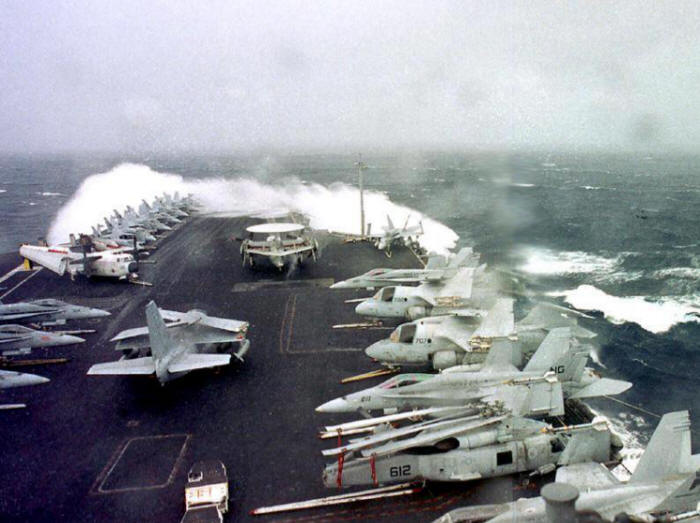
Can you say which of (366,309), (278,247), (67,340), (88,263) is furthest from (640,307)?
(88,263)

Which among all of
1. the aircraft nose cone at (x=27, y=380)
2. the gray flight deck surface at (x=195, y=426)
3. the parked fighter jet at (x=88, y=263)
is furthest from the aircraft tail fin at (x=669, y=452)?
the parked fighter jet at (x=88, y=263)

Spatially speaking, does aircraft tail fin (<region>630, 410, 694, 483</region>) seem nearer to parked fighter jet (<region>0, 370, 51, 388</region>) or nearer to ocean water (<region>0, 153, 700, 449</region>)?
ocean water (<region>0, 153, 700, 449</region>)

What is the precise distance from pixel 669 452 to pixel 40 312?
2848 cm

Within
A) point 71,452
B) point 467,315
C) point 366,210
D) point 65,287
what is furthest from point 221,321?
point 366,210

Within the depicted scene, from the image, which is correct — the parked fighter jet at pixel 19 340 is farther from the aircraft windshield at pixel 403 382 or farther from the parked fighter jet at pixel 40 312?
the aircraft windshield at pixel 403 382

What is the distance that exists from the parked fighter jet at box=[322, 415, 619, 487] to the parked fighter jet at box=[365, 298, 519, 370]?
556cm

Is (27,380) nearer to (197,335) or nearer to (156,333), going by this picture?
(156,333)

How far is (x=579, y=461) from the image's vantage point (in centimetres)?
1625

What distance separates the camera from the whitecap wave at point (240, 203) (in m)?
74.9

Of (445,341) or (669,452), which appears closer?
(669,452)

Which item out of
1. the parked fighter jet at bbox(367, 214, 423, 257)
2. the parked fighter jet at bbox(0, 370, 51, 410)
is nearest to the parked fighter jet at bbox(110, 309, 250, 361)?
the parked fighter jet at bbox(0, 370, 51, 410)

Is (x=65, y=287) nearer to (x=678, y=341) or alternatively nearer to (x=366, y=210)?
(x=678, y=341)

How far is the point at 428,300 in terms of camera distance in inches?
1096

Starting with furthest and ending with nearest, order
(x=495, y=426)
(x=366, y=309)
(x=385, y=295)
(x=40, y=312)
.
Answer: (x=385, y=295) < (x=366, y=309) < (x=40, y=312) < (x=495, y=426)
